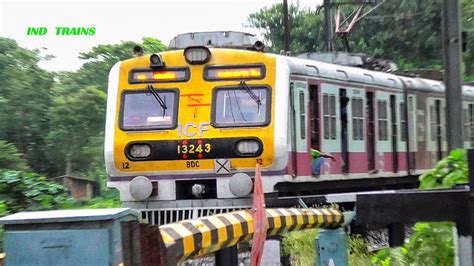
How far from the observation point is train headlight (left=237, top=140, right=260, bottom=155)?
34.0ft

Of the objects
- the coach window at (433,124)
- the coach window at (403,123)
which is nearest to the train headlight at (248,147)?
the coach window at (403,123)

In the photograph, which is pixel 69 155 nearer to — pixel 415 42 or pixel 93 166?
pixel 93 166

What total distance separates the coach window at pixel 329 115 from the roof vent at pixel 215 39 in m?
1.36

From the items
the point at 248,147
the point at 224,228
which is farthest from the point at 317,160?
the point at 224,228

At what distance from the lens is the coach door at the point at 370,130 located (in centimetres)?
1344

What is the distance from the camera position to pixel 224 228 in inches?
172

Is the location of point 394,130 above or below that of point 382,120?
below

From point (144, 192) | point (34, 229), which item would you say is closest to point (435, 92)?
point (144, 192)

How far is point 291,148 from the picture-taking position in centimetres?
1062

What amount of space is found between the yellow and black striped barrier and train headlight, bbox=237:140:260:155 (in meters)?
4.25

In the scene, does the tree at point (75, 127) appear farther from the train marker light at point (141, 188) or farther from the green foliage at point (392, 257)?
the green foliage at point (392, 257)

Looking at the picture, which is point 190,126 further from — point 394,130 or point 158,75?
point 394,130

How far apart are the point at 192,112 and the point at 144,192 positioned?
1204 mm

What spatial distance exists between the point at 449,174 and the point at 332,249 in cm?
99
